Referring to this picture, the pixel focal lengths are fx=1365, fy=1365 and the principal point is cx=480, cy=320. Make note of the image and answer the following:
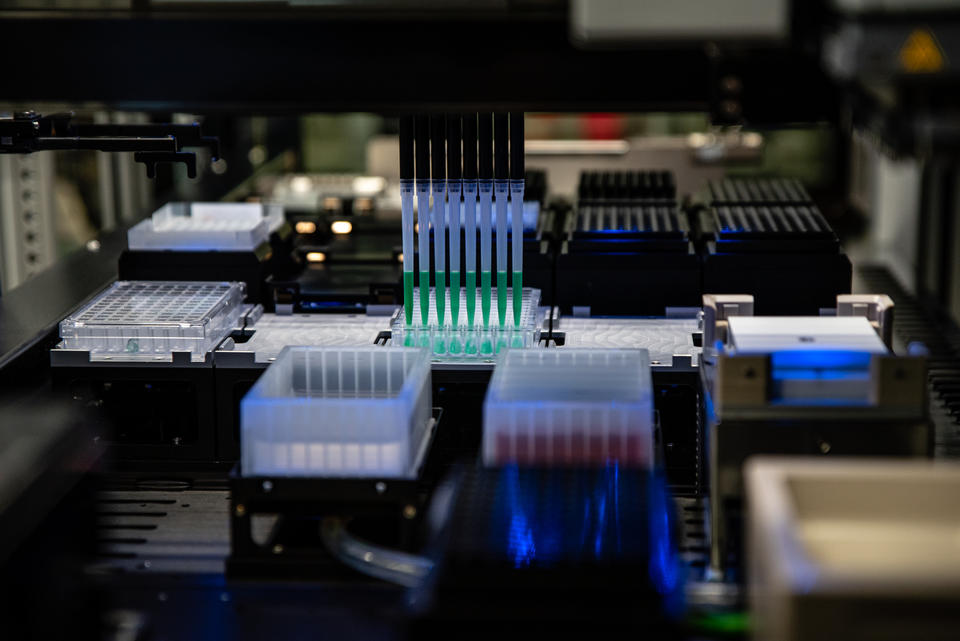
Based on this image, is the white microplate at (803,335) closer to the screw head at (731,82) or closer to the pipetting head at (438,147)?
the screw head at (731,82)

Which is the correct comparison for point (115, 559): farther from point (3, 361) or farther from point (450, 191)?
point (450, 191)

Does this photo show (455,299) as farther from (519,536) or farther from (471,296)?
(519,536)


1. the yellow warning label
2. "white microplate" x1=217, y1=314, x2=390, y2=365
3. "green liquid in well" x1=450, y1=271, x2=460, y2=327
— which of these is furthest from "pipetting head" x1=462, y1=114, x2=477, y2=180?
the yellow warning label

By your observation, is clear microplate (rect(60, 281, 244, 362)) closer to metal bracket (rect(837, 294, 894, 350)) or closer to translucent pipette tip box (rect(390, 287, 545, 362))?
translucent pipette tip box (rect(390, 287, 545, 362))

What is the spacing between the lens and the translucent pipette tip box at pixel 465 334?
4.14 m

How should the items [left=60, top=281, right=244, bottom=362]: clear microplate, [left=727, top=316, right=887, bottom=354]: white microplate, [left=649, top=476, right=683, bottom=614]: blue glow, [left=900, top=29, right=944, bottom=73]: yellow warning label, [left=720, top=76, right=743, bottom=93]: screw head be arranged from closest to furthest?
[left=900, top=29, right=944, bottom=73]: yellow warning label → [left=649, top=476, right=683, bottom=614]: blue glow → [left=720, top=76, right=743, bottom=93]: screw head → [left=727, top=316, right=887, bottom=354]: white microplate → [left=60, top=281, right=244, bottom=362]: clear microplate

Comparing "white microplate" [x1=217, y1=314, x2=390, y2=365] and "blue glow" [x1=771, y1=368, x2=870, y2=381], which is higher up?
"blue glow" [x1=771, y1=368, x2=870, y2=381]

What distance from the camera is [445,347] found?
4.16 meters

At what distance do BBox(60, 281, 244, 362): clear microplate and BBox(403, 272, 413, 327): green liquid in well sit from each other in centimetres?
60

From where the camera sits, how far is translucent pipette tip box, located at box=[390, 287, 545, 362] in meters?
4.14

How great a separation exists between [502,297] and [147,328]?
109 centimetres

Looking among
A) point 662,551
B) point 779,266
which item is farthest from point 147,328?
point 779,266

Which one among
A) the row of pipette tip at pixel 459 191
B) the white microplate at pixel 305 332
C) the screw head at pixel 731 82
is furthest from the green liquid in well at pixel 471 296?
the screw head at pixel 731 82

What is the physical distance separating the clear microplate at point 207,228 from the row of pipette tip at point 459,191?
0.90 m
